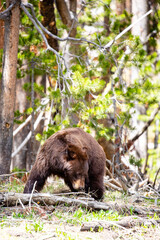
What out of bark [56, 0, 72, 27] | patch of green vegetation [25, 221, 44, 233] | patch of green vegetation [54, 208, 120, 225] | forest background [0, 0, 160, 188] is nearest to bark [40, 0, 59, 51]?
forest background [0, 0, 160, 188]

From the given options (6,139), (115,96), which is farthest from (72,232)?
(115,96)

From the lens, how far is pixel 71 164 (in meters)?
4.94

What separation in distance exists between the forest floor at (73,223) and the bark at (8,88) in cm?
235

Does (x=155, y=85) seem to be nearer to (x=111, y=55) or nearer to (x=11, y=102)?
(x=111, y=55)

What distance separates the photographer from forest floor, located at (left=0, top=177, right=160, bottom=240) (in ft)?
10.9

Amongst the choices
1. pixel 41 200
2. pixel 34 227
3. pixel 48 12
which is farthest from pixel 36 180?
pixel 48 12

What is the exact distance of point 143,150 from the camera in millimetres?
11500

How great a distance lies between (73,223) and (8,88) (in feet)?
11.9

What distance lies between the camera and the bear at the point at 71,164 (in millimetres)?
4969

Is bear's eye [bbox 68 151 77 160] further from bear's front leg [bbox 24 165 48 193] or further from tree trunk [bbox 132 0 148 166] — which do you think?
tree trunk [bbox 132 0 148 166]

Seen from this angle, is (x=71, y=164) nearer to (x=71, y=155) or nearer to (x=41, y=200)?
(x=71, y=155)

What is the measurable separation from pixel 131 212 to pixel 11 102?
3.44 m

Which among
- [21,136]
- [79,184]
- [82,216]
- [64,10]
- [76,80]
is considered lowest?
[82,216]

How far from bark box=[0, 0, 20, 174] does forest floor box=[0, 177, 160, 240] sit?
2349 mm
